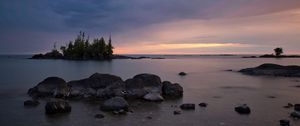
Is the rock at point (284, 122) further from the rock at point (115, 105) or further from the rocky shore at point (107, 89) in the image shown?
the rocky shore at point (107, 89)

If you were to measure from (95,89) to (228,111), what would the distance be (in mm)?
15425

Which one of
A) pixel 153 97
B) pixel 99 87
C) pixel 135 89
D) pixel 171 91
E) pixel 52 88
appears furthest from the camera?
pixel 171 91

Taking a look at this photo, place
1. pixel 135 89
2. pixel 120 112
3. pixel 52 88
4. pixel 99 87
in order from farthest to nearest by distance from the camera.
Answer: pixel 52 88
pixel 99 87
pixel 135 89
pixel 120 112

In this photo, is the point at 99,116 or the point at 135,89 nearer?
the point at 99,116

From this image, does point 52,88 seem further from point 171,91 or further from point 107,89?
point 171,91

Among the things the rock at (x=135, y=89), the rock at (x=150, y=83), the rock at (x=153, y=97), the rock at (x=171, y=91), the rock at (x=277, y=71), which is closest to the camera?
the rock at (x=153, y=97)

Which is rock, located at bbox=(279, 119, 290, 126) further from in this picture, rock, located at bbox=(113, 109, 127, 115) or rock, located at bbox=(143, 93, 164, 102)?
rock, located at bbox=(143, 93, 164, 102)

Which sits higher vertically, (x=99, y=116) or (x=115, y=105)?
(x=115, y=105)

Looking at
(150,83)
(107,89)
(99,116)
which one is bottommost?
(99,116)

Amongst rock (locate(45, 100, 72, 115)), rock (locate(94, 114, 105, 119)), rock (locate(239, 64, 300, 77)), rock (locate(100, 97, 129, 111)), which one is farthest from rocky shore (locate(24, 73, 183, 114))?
rock (locate(239, 64, 300, 77))

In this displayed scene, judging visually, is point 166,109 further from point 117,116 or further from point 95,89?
point 95,89

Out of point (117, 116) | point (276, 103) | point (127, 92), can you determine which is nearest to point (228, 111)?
point (276, 103)

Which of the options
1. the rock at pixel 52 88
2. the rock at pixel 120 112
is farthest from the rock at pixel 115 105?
the rock at pixel 52 88

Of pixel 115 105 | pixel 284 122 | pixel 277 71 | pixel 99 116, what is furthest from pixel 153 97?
pixel 277 71
